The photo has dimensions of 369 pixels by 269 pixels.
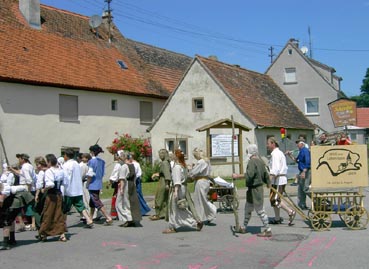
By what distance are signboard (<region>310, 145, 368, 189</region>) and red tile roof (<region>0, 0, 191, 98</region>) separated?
16122 mm

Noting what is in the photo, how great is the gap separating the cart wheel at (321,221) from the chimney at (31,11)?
21555mm

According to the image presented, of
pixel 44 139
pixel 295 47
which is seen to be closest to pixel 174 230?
pixel 44 139

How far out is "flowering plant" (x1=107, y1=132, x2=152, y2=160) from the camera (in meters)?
28.2

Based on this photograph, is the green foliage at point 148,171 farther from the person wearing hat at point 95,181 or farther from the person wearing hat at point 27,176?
the person wearing hat at point 27,176

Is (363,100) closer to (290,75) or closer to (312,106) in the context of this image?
(290,75)

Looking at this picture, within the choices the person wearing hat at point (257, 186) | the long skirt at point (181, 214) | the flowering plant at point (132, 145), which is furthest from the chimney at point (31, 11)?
the person wearing hat at point (257, 186)

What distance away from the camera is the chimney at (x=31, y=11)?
27891 millimetres

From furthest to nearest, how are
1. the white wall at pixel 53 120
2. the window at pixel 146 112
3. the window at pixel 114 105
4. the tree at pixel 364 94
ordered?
the tree at pixel 364 94 → the window at pixel 146 112 → the window at pixel 114 105 → the white wall at pixel 53 120

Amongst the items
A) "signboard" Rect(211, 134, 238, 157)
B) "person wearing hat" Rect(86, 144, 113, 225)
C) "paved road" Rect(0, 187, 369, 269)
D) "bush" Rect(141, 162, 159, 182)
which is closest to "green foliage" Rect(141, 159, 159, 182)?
"bush" Rect(141, 162, 159, 182)

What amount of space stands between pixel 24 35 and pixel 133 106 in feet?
24.1

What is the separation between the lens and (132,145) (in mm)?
28469

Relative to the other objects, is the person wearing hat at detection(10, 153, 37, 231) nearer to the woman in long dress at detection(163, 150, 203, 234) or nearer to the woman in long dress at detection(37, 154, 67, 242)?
the woman in long dress at detection(37, 154, 67, 242)

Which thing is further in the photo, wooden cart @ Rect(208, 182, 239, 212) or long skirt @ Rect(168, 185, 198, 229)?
wooden cart @ Rect(208, 182, 239, 212)

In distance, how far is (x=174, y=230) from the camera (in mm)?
11344
